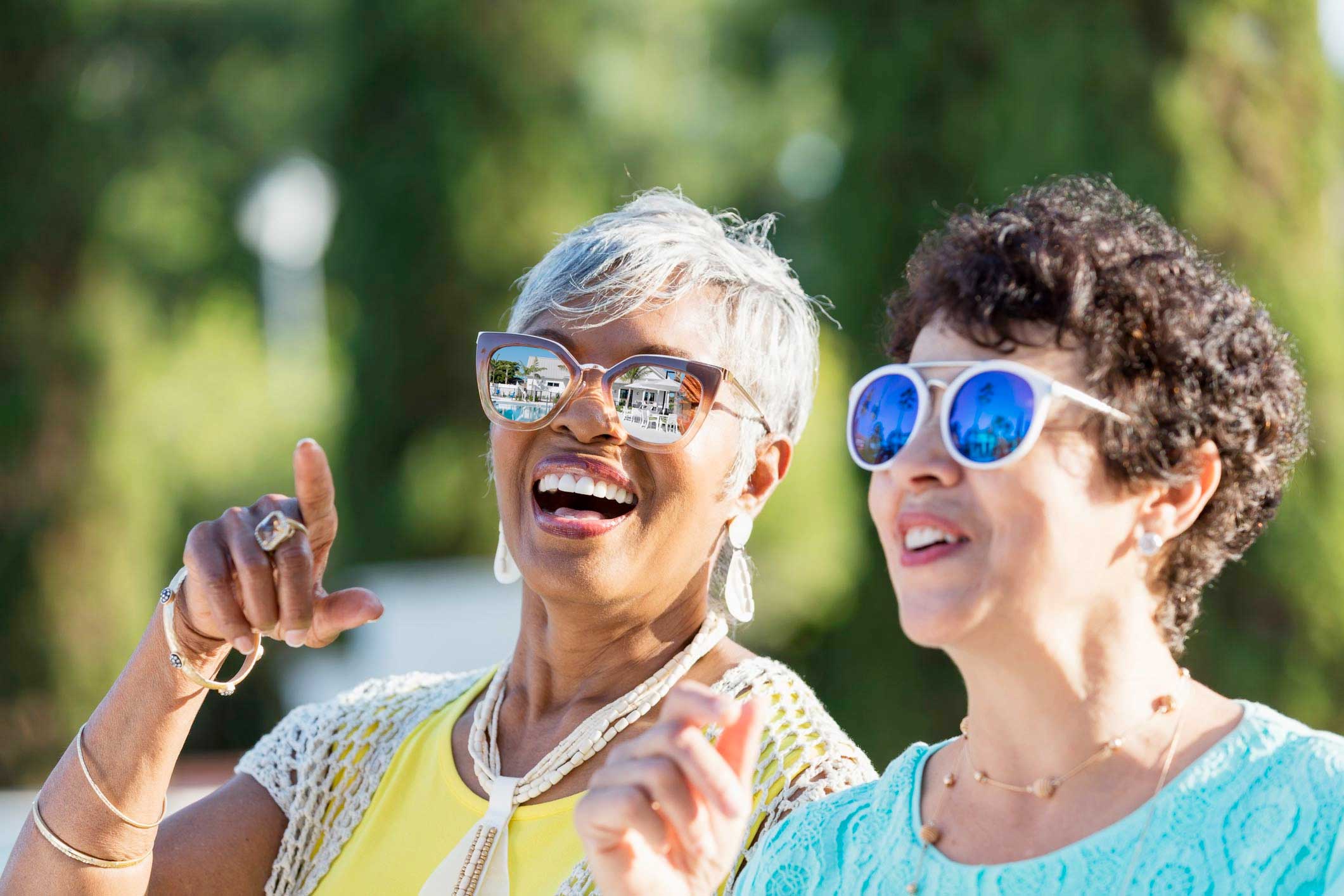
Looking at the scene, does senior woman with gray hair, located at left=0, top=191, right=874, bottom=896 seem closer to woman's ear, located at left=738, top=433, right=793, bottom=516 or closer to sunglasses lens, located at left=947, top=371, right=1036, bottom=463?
woman's ear, located at left=738, top=433, right=793, bottom=516

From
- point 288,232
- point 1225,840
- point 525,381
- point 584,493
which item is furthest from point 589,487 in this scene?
point 288,232

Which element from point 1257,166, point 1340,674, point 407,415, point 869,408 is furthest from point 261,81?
point 869,408

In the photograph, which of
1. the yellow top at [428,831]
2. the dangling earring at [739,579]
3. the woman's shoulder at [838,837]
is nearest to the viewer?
the woman's shoulder at [838,837]

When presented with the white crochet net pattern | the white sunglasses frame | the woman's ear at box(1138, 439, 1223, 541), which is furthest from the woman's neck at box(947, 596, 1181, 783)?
the white crochet net pattern

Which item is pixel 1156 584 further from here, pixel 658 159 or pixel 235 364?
pixel 235 364

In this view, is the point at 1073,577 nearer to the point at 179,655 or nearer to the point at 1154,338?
the point at 1154,338

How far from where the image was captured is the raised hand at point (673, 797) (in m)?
1.59

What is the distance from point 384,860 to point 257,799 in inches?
15.1

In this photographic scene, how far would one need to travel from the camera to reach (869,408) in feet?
6.21

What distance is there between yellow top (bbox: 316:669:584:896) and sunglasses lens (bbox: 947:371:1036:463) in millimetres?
1082

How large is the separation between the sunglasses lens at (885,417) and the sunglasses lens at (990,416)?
0.08 meters

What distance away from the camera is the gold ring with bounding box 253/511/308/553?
7.79ft

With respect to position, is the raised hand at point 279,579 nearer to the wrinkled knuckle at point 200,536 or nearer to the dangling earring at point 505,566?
the wrinkled knuckle at point 200,536

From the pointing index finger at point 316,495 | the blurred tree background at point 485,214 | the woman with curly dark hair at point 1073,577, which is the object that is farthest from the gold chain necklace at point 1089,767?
the blurred tree background at point 485,214
